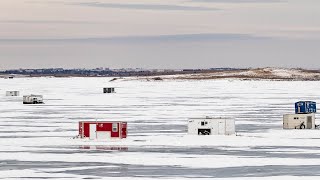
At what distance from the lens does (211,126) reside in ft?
160

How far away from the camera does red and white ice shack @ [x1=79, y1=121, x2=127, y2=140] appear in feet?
152

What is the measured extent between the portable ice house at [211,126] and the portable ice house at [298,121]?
5.59 m

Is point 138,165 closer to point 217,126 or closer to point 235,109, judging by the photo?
point 217,126

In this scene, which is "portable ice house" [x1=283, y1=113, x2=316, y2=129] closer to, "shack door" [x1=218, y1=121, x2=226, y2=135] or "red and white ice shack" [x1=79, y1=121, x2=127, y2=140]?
"shack door" [x1=218, y1=121, x2=226, y2=135]

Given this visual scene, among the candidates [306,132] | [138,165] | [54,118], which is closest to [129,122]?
[54,118]

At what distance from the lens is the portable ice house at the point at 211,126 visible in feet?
158

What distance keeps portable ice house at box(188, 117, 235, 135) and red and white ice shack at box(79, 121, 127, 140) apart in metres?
4.10

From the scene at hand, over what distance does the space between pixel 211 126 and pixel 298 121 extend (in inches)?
275

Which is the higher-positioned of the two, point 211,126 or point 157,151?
point 211,126

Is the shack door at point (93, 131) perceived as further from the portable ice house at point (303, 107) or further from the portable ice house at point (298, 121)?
the portable ice house at point (303, 107)

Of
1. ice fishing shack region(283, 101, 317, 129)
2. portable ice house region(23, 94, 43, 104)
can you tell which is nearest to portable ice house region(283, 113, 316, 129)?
ice fishing shack region(283, 101, 317, 129)

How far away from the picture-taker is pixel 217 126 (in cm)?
4853

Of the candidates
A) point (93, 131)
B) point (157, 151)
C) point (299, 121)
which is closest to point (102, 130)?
point (93, 131)

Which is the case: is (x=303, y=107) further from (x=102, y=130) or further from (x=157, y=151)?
(x=157, y=151)
